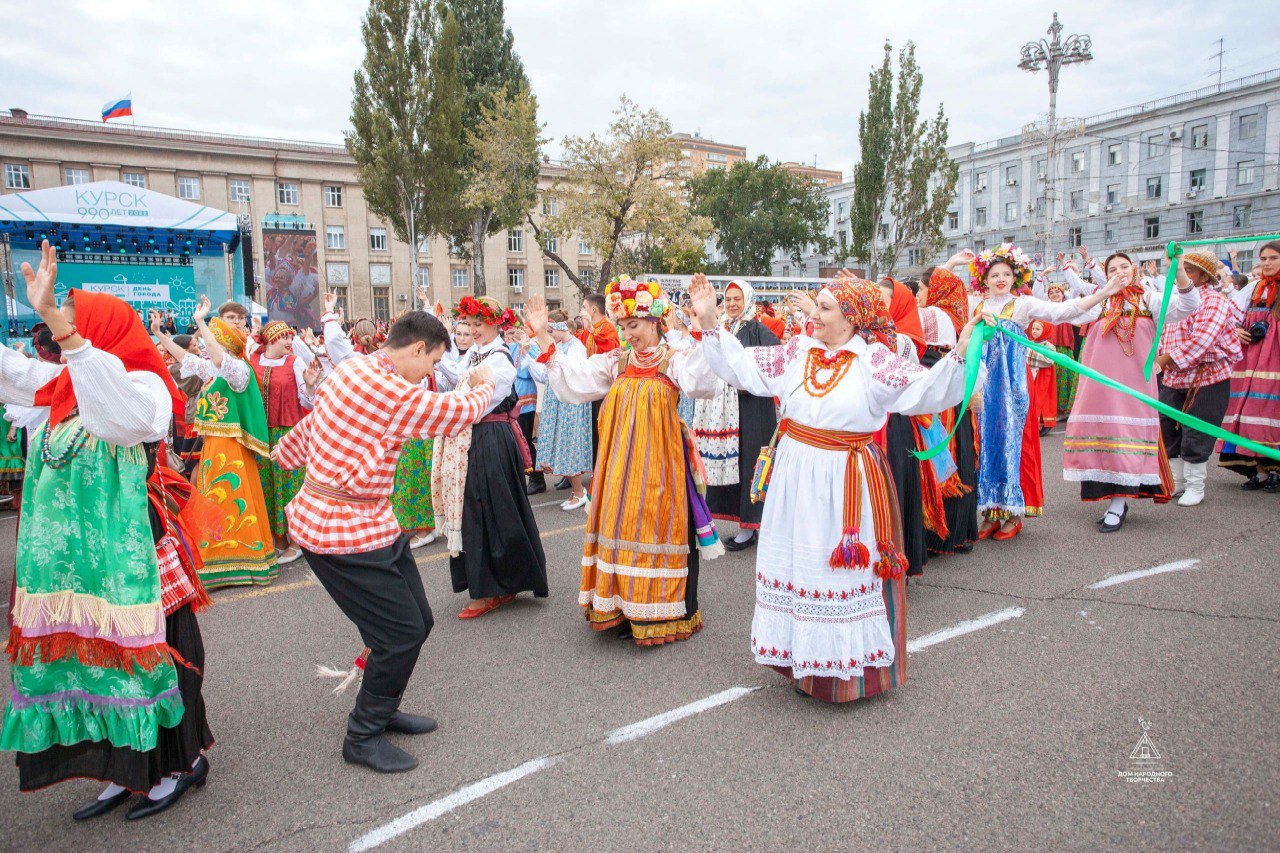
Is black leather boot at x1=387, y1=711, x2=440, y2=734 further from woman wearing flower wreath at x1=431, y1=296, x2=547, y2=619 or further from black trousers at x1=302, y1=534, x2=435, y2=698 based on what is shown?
woman wearing flower wreath at x1=431, y1=296, x2=547, y2=619

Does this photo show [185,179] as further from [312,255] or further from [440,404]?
[440,404]

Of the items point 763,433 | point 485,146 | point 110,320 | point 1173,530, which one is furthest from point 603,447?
point 485,146

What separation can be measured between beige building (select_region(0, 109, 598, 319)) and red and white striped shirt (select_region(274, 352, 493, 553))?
3637cm

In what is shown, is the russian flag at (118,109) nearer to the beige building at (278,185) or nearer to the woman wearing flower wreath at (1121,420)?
the beige building at (278,185)

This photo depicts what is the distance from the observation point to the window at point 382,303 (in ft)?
162

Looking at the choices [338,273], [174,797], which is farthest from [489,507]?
[338,273]

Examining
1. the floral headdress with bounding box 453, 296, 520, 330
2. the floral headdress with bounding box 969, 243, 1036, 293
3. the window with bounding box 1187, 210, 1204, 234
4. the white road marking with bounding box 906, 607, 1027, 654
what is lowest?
the white road marking with bounding box 906, 607, 1027, 654

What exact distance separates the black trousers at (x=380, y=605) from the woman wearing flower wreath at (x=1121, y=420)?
5.33 m

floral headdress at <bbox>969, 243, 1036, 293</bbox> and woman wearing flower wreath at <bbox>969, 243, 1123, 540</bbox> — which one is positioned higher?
floral headdress at <bbox>969, 243, 1036, 293</bbox>

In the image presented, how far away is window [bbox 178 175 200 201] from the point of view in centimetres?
4366

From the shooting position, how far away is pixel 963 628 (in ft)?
13.8

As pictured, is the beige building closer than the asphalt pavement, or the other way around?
the asphalt pavement

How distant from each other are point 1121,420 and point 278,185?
49.0 m

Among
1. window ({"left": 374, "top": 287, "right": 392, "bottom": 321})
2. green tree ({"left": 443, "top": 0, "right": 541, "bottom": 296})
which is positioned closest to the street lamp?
green tree ({"left": 443, "top": 0, "right": 541, "bottom": 296})
